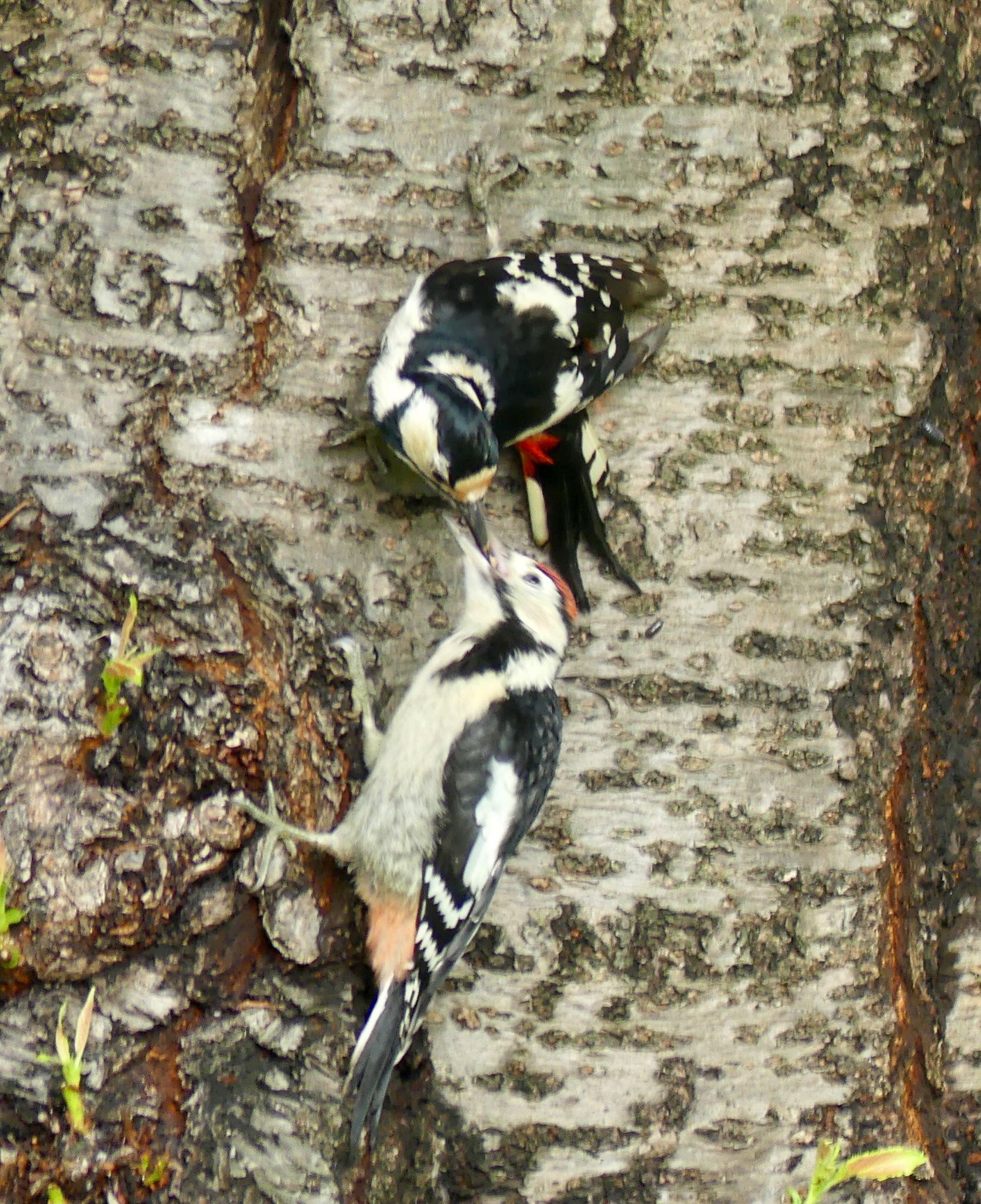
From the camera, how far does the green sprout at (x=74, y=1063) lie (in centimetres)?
137

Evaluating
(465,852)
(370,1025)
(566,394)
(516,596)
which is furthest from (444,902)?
(566,394)

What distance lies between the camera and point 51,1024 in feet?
4.60

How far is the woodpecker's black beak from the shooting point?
5.63 ft

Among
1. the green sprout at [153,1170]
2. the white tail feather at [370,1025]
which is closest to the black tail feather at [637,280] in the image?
the white tail feather at [370,1025]

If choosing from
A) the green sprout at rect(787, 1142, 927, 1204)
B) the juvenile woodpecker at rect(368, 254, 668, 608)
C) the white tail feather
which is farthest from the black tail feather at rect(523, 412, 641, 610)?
the green sprout at rect(787, 1142, 927, 1204)

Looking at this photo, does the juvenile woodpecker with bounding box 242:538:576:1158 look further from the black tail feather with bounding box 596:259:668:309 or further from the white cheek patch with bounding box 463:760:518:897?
the black tail feather with bounding box 596:259:668:309

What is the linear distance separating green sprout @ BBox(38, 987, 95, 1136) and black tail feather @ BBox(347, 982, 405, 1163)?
1.03ft

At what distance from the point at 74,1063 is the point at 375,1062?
1.19ft

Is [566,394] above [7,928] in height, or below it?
above

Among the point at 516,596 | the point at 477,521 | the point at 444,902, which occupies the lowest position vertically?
the point at 444,902

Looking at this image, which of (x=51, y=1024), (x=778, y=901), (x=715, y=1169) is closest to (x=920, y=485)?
(x=778, y=901)

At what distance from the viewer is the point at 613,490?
1.73 m

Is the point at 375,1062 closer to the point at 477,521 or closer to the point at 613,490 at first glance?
the point at 477,521

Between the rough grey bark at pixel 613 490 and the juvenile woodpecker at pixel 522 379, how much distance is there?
0.04 m
